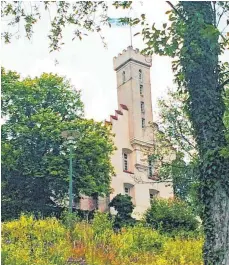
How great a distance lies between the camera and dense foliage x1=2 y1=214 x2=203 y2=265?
10414 mm

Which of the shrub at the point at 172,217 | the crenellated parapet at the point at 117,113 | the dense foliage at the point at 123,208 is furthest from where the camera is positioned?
the crenellated parapet at the point at 117,113

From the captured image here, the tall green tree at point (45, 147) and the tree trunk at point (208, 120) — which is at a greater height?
the tall green tree at point (45, 147)

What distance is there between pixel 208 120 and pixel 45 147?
18.3 metres

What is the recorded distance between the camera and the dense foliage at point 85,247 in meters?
→ 10.4

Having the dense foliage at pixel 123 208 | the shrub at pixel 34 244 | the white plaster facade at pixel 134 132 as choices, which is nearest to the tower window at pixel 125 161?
the white plaster facade at pixel 134 132

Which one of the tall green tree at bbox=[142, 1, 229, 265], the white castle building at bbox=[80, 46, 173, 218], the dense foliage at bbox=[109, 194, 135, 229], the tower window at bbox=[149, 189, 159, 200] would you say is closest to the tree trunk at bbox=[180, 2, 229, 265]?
the tall green tree at bbox=[142, 1, 229, 265]

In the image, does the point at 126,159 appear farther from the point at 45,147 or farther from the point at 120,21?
the point at 120,21

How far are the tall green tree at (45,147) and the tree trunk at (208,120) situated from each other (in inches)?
612

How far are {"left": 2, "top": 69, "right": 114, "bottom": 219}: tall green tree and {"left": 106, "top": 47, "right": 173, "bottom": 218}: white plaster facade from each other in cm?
455

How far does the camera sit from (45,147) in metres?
25.7

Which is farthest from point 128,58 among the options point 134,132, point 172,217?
point 172,217

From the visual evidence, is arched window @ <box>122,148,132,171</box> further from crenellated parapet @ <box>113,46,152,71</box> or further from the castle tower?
crenellated parapet @ <box>113,46,152,71</box>

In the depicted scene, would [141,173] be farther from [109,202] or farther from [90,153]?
[90,153]

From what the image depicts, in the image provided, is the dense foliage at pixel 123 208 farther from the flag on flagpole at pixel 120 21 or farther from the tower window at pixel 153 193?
→ the flag on flagpole at pixel 120 21
